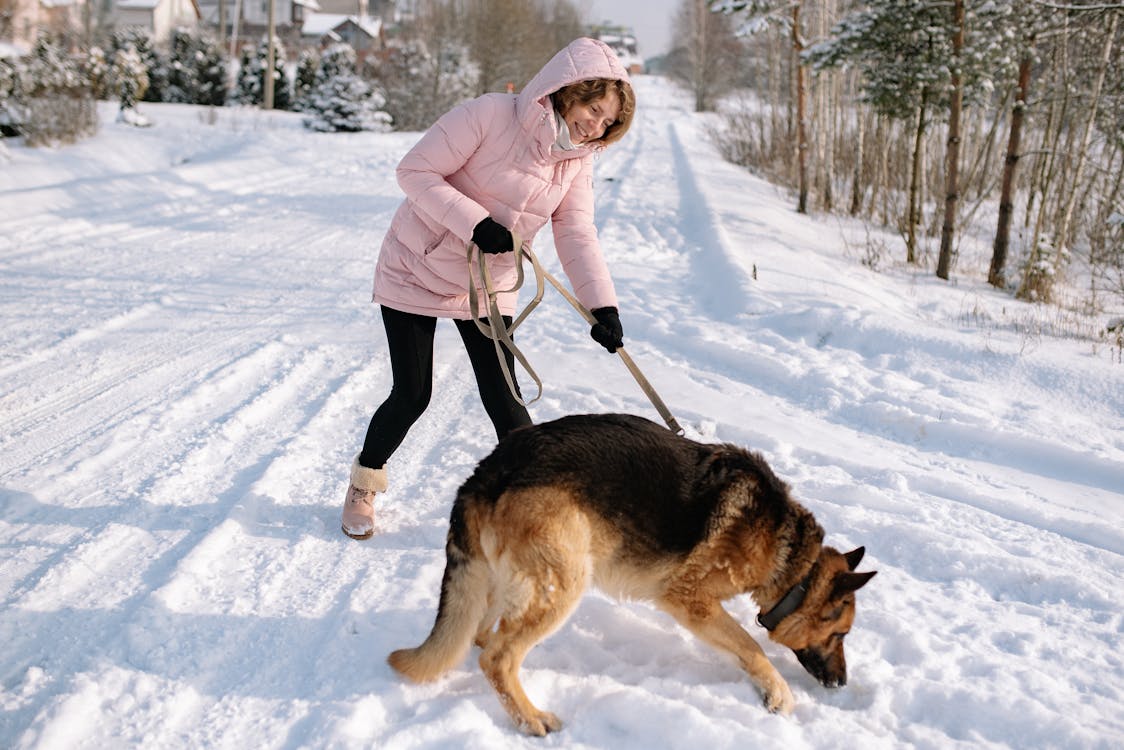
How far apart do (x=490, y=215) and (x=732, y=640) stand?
1997 millimetres

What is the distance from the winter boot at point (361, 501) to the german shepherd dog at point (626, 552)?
102 cm

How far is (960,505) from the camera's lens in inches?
169

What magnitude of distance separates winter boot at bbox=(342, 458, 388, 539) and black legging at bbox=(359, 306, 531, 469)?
0.16 feet

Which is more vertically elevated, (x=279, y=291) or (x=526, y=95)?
(x=526, y=95)

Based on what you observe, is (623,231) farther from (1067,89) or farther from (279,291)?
(1067,89)

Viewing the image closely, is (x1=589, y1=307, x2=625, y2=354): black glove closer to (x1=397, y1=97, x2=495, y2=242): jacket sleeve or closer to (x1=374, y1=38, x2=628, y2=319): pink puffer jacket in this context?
(x1=374, y1=38, x2=628, y2=319): pink puffer jacket

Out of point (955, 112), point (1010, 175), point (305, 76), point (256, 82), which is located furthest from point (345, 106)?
point (1010, 175)

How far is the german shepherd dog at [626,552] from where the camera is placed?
263 centimetres

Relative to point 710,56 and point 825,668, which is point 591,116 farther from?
point 710,56

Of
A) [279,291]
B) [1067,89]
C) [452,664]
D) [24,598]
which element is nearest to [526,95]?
[452,664]

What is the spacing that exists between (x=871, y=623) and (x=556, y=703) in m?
1.43

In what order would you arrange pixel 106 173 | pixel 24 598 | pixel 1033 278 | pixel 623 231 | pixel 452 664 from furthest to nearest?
1. pixel 106 173
2. pixel 623 231
3. pixel 1033 278
4. pixel 24 598
5. pixel 452 664

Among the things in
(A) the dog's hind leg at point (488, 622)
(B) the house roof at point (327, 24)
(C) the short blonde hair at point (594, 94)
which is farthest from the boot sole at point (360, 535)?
(B) the house roof at point (327, 24)

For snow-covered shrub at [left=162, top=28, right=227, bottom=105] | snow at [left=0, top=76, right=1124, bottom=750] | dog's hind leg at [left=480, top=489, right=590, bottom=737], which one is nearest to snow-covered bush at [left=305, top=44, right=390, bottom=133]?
snow-covered shrub at [left=162, top=28, right=227, bottom=105]
